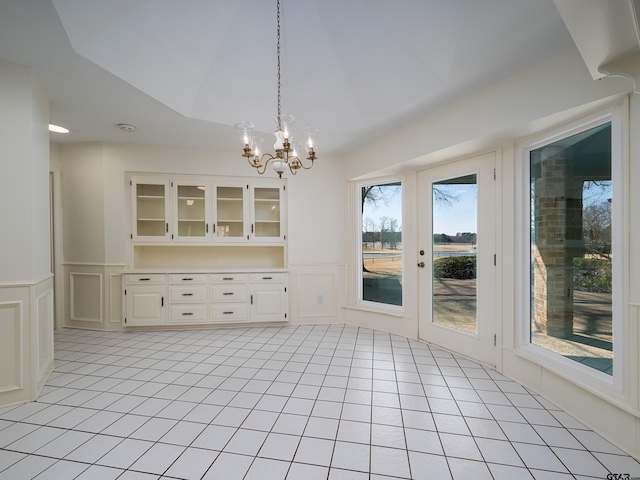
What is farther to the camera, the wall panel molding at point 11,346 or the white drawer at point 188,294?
the white drawer at point 188,294

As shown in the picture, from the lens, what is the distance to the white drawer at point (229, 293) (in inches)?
159

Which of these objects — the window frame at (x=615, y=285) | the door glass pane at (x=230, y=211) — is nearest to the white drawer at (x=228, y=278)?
the door glass pane at (x=230, y=211)

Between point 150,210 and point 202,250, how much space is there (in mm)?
902

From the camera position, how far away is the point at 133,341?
3576 mm

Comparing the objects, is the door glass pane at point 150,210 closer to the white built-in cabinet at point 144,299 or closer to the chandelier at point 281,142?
the white built-in cabinet at point 144,299

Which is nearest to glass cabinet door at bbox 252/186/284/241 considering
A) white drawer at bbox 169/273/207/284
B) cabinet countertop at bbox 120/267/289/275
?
cabinet countertop at bbox 120/267/289/275

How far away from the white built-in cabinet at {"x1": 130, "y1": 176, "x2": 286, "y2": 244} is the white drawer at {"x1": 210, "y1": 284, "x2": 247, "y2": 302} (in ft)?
2.14

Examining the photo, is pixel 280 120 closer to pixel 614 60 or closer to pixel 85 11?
pixel 85 11

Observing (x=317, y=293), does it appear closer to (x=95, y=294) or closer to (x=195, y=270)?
(x=195, y=270)

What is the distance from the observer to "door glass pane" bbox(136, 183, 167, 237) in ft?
13.4

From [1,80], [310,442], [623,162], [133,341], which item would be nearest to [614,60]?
[623,162]

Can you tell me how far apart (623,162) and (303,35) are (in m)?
2.49

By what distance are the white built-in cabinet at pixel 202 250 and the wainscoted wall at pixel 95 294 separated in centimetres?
18

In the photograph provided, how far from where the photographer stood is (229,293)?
407 centimetres
